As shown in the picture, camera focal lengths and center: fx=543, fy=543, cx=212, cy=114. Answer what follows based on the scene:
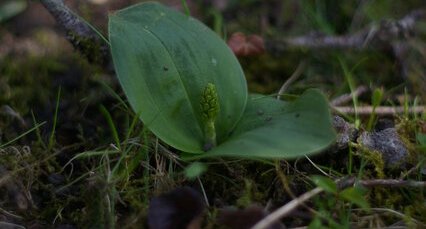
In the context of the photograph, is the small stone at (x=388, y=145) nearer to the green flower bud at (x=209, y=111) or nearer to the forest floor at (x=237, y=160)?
the forest floor at (x=237, y=160)

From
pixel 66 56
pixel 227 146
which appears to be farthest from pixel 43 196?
pixel 66 56

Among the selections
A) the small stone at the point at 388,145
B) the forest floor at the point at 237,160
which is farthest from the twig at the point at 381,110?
the small stone at the point at 388,145

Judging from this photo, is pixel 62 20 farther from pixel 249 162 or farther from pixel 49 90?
pixel 249 162

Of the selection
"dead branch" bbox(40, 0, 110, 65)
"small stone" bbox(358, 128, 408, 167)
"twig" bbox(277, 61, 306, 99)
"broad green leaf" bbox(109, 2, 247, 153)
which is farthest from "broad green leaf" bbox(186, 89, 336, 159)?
"dead branch" bbox(40, 0, 110, 65)

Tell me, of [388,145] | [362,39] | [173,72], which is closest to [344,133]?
[388,145]

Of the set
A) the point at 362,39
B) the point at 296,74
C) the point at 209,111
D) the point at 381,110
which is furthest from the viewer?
the point at 362,39

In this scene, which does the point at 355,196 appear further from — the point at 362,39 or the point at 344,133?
the point at 362,39

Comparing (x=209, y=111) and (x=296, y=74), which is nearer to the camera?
(x=209, y=111)
